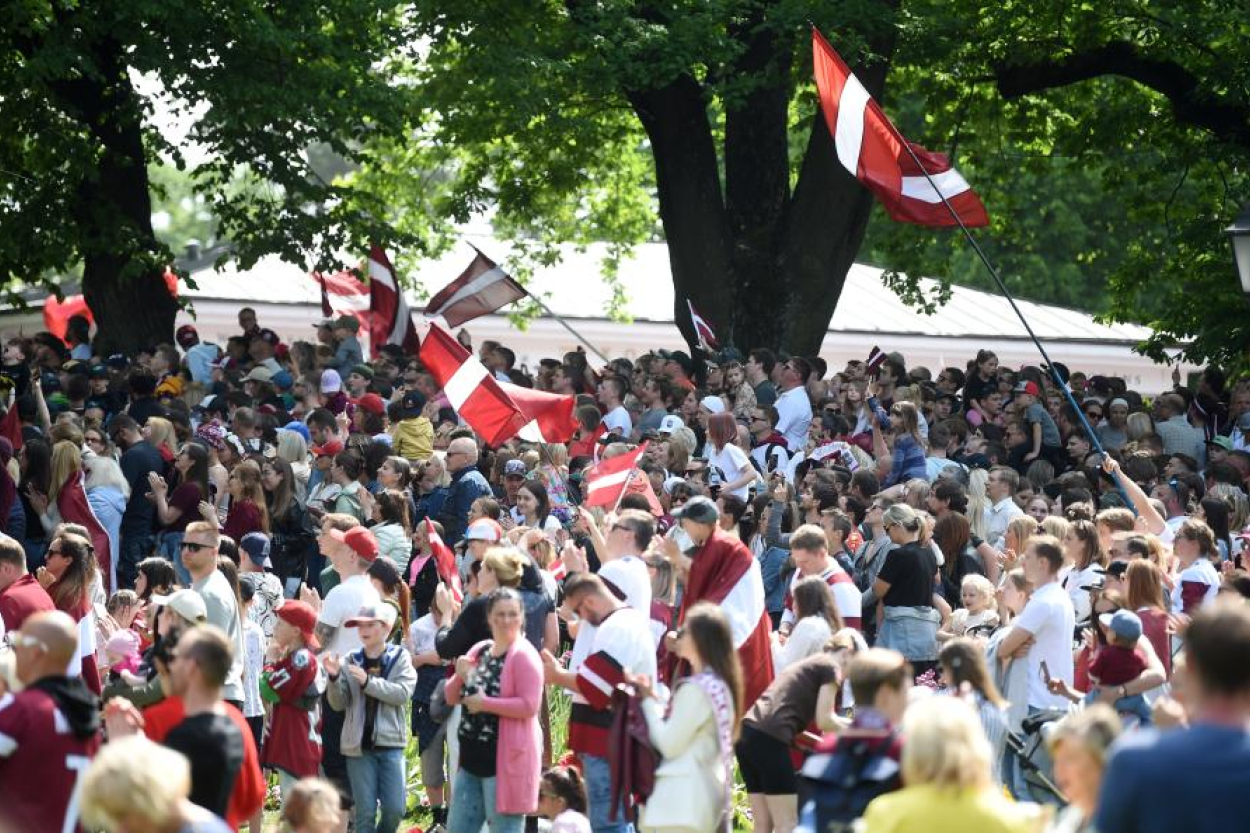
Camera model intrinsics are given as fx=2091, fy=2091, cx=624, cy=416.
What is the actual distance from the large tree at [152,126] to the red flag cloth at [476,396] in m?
5.58

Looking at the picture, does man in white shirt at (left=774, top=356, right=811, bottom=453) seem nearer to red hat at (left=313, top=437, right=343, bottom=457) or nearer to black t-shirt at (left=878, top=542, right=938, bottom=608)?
red hat at (left=313, top=437, right=343, bottom=457)

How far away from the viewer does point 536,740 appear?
10258 millimetres

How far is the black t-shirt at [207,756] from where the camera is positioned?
24.8ft

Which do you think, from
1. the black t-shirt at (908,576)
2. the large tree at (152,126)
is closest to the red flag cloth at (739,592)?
the black t-shirt at (908,576)

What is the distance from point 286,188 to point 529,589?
12.0 meters

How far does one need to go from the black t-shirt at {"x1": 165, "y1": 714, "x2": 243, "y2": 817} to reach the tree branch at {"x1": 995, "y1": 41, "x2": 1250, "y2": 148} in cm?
1463

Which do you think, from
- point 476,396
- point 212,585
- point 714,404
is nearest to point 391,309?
point 714,404

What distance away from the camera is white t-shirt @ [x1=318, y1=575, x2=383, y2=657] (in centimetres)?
1137

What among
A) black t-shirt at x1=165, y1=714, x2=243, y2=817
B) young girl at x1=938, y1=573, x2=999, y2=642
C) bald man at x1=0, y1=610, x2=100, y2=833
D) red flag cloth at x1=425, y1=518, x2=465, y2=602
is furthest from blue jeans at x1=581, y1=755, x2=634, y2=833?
bald man at x1=0, y1=610, x2=100, y2=833

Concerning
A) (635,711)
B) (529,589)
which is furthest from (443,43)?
(635,711)

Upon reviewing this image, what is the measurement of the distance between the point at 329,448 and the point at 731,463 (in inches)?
133

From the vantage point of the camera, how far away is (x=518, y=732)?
33.3 ft

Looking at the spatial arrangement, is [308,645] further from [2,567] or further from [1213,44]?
[1213,44]

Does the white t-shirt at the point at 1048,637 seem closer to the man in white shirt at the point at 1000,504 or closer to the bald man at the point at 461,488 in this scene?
the man in white shirt at the point at 1000,504
